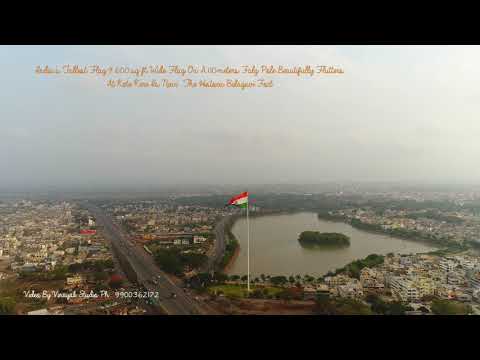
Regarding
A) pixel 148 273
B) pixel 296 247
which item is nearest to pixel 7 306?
pixel 148 273

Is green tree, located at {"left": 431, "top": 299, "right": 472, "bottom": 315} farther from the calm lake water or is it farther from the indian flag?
the indian flag

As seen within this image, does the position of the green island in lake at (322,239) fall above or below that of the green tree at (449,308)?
above

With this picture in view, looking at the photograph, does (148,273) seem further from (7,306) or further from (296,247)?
(296,247)

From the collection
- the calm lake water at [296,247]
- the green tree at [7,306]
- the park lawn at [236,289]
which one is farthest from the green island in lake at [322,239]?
the green tree at [7,306]

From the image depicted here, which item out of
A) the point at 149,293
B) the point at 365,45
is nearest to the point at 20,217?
the point at 149,293

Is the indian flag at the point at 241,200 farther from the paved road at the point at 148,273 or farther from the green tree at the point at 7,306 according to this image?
the green tree at the point at 7,306
